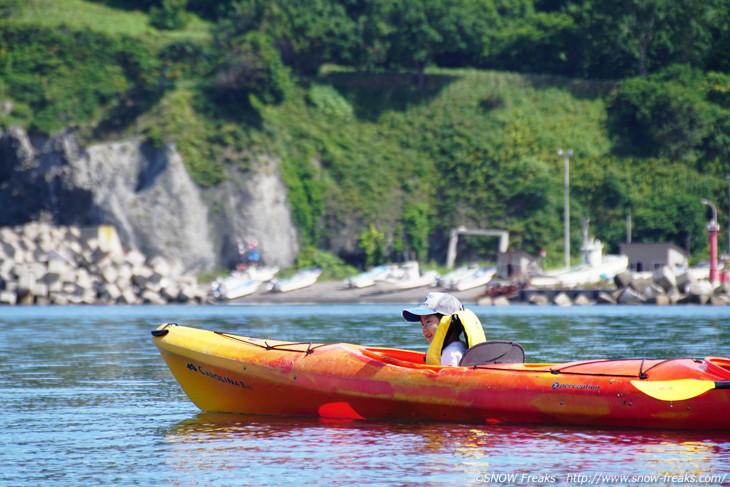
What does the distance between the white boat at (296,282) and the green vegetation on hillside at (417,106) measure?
26.1ft

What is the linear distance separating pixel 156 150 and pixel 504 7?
37913mm

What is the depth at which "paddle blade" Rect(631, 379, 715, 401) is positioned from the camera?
13867 millimetres

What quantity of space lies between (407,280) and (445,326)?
53.9m

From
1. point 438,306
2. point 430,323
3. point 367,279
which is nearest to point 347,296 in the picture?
point 367,279

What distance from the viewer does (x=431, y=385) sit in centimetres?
1512

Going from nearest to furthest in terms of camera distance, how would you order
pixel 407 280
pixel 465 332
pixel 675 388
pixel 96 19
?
1. pixel 675 388
2. pixel 465 332
3. pixel 407 280
4. pixel 96 19

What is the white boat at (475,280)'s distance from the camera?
6625 cm

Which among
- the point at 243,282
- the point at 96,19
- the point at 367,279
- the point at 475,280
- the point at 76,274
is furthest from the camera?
the point at 96,19

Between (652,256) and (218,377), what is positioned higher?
(218,377)

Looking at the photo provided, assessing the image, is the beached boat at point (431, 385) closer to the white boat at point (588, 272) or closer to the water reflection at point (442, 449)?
the water reflection at point (442, 449)

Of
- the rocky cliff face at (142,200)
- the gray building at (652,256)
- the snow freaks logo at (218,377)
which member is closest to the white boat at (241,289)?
the rocky cliff face at (142,200)

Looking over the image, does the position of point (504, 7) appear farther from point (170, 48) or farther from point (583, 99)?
point (170, 48)

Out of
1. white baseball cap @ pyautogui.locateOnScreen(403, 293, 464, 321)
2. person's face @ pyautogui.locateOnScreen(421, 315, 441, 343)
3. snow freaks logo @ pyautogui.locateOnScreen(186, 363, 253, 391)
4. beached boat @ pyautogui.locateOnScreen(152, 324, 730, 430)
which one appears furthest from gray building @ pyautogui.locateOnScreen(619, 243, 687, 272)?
white baseball cap @ pyautogui.locateOnScreen(403, 293, 464, 321)

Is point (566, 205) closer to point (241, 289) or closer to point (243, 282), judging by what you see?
point (243, 282)
